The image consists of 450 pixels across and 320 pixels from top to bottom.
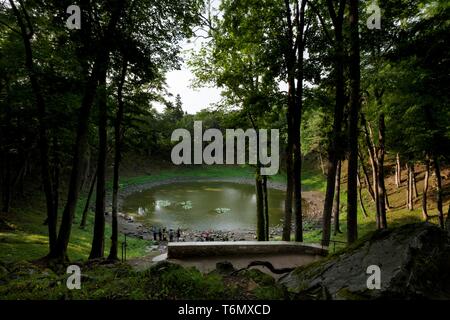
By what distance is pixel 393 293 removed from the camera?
3242mm

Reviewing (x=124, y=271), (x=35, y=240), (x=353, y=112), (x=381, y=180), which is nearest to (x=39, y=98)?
(x=124, y=271)

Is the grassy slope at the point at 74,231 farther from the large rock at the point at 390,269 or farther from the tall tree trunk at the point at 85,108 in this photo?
the large rock at the point at 390,269

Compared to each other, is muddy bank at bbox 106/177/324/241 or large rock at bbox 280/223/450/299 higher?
large rock at bbox 280/223/450/299

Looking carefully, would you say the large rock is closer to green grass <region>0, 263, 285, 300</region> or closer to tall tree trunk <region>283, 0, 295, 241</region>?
green grass <region>0, 263, 285, 300</region>

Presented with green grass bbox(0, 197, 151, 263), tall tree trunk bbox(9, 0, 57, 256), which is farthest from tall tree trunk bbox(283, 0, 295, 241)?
green grass bbox(0, 197, 151, 263)

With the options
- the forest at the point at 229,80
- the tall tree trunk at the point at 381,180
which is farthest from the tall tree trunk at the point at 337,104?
the tall tree trunk at the point at 381,180

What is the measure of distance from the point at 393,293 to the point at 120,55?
381 inches

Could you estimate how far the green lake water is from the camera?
29123 millimetres

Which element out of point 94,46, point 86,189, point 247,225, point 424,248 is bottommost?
point 247,225

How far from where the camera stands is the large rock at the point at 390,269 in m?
3.33

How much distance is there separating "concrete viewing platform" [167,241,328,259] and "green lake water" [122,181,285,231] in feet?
60.1
